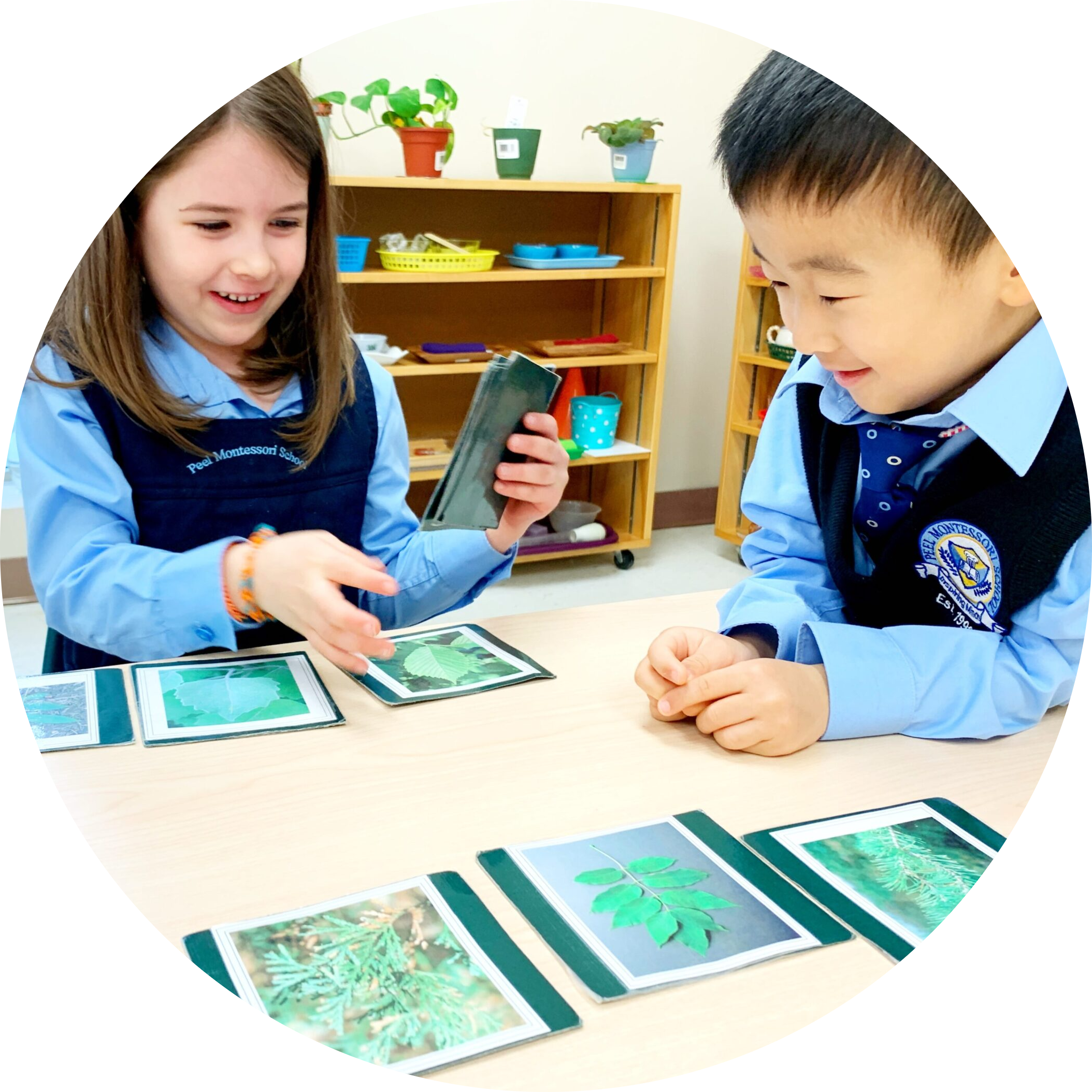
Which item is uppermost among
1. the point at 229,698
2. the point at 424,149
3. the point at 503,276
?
the point at 424,149

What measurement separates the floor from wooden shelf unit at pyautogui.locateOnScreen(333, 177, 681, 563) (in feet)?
0.24

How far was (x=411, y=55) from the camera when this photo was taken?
8.99ft

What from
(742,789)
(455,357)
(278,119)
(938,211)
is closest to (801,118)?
(938,211)

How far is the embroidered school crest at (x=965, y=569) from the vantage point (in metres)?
0.78

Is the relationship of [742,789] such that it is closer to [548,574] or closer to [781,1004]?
[781,1004]

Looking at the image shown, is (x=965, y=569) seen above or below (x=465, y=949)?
above

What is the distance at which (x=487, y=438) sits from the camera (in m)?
0.90

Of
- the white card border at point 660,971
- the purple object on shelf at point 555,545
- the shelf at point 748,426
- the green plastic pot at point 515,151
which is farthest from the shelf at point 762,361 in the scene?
the white card border at point 660,971

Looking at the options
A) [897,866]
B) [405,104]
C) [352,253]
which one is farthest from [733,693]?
[405,104]

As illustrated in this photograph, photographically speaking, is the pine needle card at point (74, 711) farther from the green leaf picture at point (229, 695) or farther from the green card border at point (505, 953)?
the green card border at point (505, 953)

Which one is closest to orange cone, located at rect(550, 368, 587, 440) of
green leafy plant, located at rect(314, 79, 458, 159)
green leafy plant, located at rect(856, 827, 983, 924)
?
green leafy plant, located at rect(314, 79, 458, 159)

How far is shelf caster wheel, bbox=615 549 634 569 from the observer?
123 inches

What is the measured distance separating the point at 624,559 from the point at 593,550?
13 centimetres

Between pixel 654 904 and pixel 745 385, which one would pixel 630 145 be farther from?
pixel 654 904
